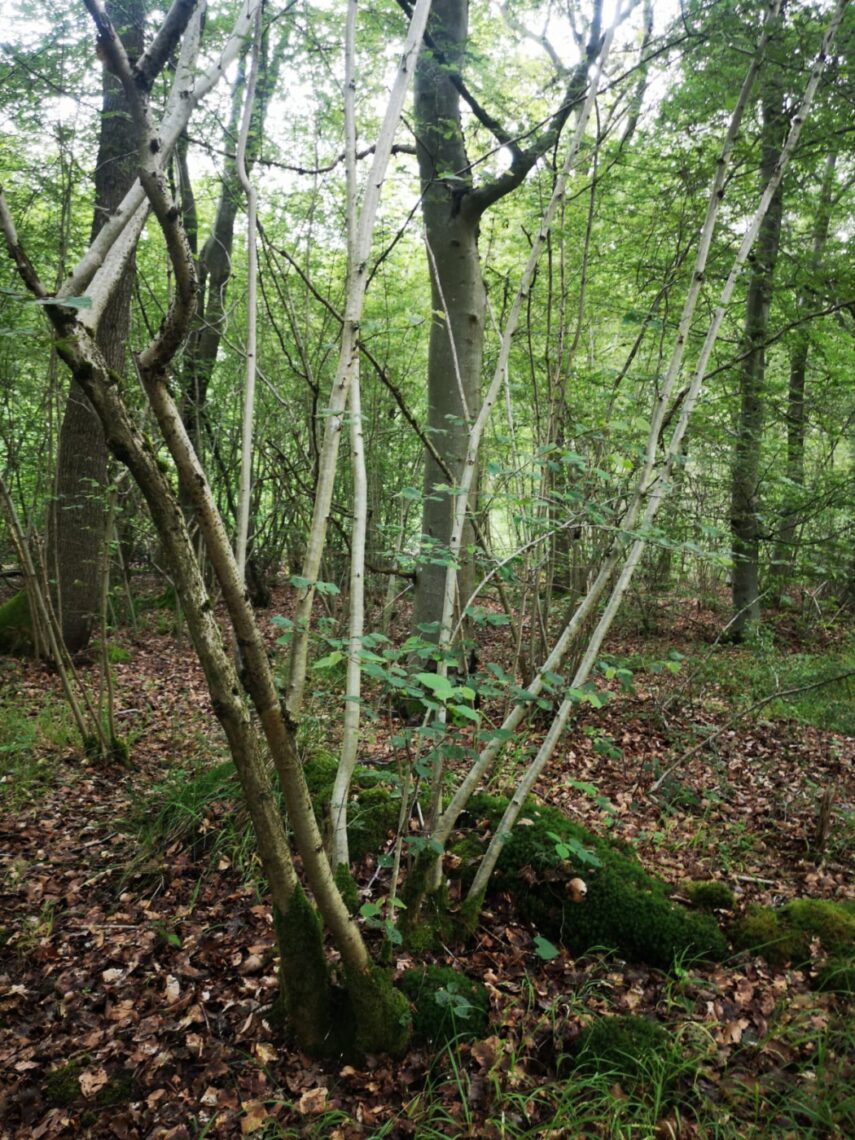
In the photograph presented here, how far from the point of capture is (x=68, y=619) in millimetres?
6754

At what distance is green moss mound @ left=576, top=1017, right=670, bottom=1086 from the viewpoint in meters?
2.12

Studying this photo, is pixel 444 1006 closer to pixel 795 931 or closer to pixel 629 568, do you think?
pixel 795 931

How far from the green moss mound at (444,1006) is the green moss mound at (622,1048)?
36cm

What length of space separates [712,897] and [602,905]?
597 mm

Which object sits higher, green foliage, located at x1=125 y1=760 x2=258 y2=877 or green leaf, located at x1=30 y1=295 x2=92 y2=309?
green leaf, located at x1=30 y1=295 x2=92 y2=309

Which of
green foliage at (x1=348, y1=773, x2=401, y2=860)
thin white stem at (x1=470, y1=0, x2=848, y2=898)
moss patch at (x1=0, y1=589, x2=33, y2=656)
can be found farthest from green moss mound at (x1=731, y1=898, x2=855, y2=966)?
moss patch at (x1=0, y1=589, x2=33, y2=656)

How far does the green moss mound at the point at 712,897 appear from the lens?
297 centimetres

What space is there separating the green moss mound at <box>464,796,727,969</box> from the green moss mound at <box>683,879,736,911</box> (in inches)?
5.8

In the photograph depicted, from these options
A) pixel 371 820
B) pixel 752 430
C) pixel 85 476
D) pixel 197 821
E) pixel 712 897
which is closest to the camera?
pixel 712 897

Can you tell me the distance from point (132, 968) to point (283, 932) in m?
1.06

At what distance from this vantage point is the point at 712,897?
2984mm

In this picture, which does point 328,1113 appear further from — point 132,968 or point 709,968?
point 709,968

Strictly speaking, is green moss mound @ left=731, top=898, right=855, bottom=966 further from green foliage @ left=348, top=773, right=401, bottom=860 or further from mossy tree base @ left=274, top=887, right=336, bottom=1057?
mossy tree base @ left=274, top=887, right=336, bottom=1057

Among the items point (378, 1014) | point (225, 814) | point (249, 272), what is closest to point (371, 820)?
point (225, 814)
